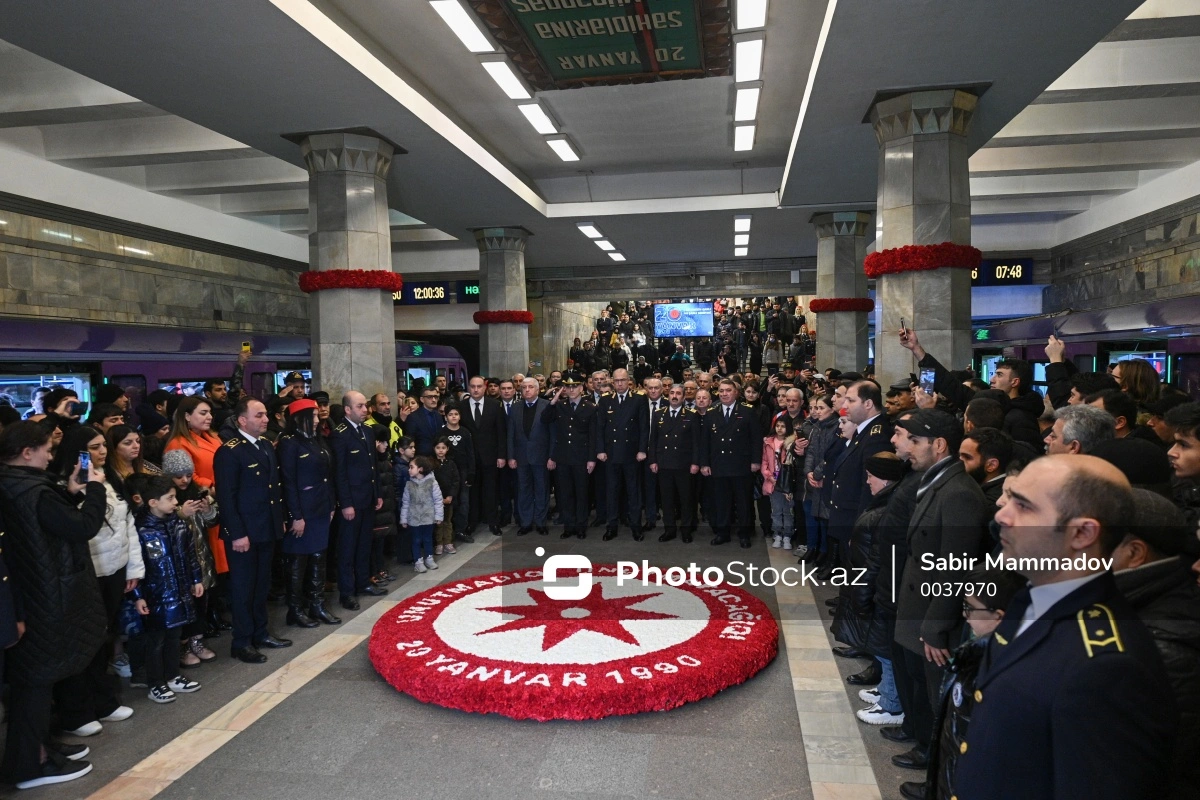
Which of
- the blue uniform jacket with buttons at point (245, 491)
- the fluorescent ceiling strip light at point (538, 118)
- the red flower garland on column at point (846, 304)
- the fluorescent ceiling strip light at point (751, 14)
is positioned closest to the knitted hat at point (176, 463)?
the blue uniform jacket with buttons at point (245, 491)

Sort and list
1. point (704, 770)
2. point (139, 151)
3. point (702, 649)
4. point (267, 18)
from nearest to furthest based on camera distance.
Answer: point (704, 770) < point (702, 649) < point (267, 18) < point (139, 151)

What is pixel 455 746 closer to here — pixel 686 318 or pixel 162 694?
pixel 162 694

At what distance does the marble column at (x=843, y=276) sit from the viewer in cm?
1531

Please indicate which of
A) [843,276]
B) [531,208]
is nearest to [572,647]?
[531,208]

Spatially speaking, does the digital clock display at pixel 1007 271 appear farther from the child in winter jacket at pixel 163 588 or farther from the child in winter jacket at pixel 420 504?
the child in winter jacket at pixel 163 588

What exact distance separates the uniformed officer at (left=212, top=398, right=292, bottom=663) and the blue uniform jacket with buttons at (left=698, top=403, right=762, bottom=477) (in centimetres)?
469

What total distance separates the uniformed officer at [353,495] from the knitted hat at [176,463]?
1.43m

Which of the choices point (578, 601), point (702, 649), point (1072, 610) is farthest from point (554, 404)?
point (1072, 610)

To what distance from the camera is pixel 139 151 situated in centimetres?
1159

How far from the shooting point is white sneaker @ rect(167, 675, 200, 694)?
4887mm

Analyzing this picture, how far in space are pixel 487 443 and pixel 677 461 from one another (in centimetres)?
237

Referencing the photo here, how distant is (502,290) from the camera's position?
15.9m

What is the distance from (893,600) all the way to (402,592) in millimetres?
4560

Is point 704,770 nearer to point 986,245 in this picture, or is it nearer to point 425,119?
point 425,119
